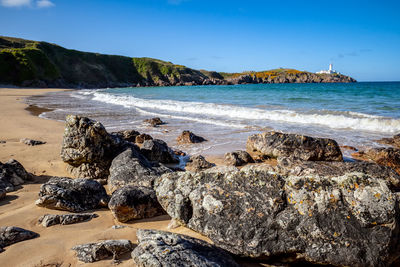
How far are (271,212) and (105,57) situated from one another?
437 feet

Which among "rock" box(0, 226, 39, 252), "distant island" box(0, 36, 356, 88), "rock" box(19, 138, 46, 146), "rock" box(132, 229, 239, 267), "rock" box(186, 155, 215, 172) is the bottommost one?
"rock" box(186, 155, 215, 172)

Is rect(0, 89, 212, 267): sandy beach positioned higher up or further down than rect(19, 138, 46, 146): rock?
further down

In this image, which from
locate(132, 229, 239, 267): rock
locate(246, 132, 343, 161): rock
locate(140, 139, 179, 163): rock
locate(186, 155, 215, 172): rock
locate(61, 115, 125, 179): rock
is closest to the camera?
locate(132, 229, 239, 267): rock

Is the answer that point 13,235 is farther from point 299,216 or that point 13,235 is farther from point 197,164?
point 197,164

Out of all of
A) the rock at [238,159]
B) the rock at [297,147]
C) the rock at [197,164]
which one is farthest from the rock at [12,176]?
the rock at [297,147]

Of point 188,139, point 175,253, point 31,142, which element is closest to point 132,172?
point 175,253

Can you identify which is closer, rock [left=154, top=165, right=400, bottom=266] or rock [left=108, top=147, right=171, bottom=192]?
rock [left=154, top=165, right=400, bottom=266]

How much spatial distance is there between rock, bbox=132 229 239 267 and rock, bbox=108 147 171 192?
2.33 m

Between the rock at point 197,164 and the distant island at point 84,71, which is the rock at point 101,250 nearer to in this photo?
the rock at point 197,164

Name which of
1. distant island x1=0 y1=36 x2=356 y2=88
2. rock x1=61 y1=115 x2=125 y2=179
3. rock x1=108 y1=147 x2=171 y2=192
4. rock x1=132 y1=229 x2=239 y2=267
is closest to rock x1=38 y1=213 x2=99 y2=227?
rock x1=108 y1=147 x2=171 y2=192

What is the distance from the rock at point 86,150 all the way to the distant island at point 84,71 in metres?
73.7

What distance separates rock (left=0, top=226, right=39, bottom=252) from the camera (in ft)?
9.93

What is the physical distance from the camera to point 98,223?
3.70 m

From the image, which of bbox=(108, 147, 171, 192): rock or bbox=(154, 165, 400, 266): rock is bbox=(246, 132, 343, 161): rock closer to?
bbox=(108, 147, 171, 192): rock
